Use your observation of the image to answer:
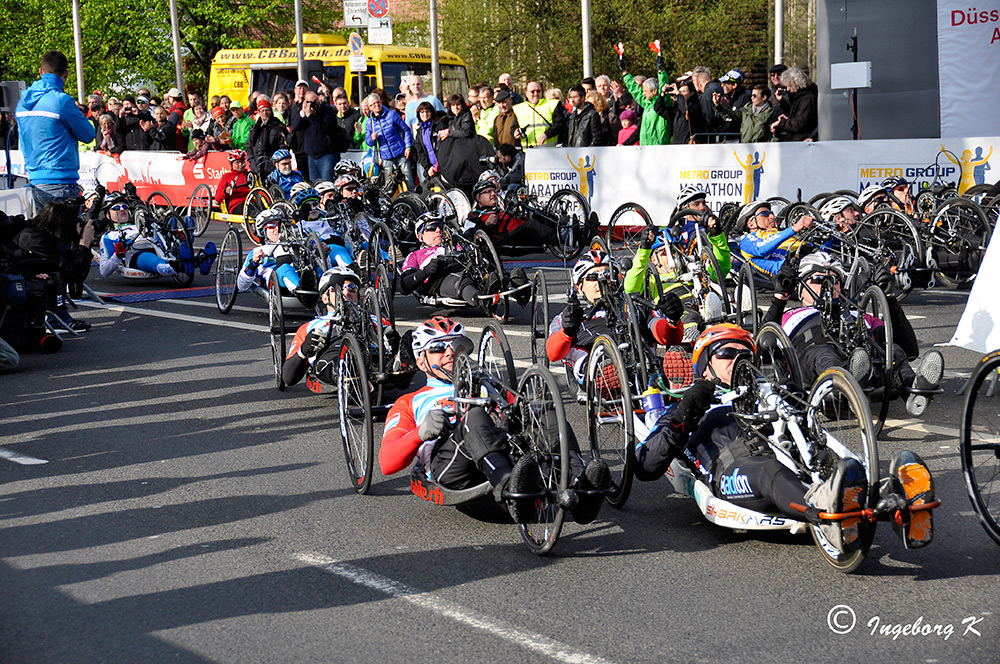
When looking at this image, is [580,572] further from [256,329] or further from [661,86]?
[661,86]

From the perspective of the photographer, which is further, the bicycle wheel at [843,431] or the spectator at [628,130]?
the spectator at [628,130]

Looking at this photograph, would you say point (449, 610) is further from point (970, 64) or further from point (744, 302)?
point (970, 64)

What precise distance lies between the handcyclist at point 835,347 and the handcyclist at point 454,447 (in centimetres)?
236

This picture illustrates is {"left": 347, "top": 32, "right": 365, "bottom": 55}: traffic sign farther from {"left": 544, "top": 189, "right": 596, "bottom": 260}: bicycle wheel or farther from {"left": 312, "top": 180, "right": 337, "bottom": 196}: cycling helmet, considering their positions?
{"left": 312, "top": 180, "right": 337, "bottom": 196}: cycling helmet

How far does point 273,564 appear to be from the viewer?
18.2ft

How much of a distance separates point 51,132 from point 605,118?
9.23 metres

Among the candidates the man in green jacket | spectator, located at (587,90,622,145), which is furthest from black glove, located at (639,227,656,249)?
spectator, located at (587,90,622,145)

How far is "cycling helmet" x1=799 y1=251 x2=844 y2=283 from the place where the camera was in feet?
27.6

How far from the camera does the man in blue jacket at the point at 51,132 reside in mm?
11875

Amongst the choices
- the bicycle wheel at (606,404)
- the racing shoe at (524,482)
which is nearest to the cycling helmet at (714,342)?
the bicycle wheel at (606,404)

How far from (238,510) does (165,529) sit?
1.42 ft

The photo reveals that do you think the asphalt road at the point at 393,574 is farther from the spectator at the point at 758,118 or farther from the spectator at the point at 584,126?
the spectator at the point at 584,126

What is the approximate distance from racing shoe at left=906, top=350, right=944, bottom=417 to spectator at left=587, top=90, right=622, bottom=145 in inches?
468

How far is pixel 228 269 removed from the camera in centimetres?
1323
